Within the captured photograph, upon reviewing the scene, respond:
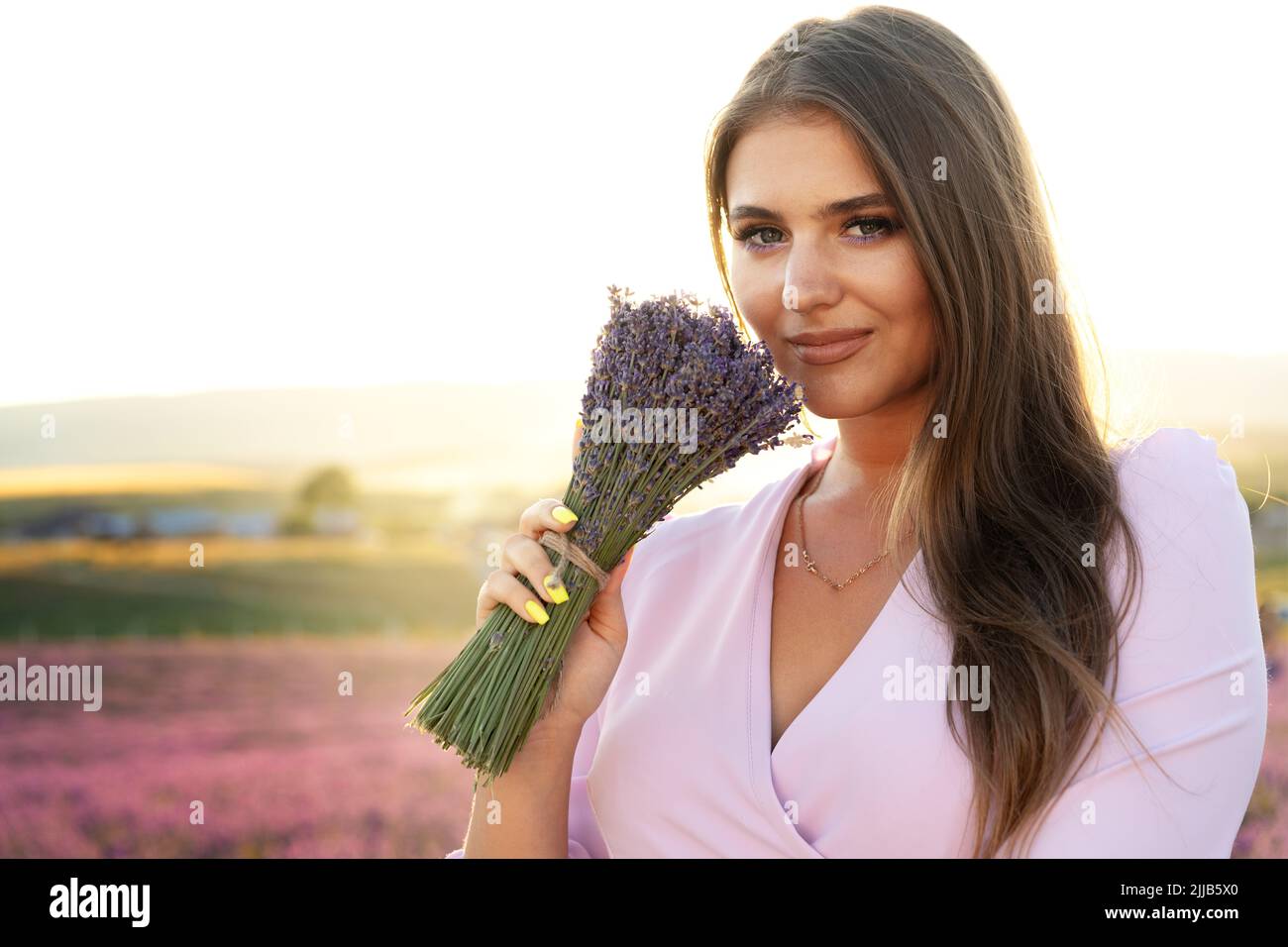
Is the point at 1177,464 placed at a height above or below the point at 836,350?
below

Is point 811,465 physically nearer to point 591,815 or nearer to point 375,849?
point 591,815

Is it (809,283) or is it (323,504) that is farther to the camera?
(323,504)

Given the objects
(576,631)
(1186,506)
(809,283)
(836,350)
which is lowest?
(576,631)

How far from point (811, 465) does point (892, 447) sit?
0.84 ft

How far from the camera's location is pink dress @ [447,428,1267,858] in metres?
1.75

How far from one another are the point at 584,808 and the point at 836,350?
1028mm

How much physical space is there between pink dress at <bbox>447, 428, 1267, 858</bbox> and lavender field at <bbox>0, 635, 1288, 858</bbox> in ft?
8.40

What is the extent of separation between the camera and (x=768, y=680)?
2.08m

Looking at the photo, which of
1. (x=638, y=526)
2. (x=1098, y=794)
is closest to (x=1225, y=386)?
(x=1098, y=794)

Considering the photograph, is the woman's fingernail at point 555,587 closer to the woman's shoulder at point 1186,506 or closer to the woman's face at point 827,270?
the woman's face at point 827,270

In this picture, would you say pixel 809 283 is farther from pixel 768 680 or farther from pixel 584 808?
pixel 584 808

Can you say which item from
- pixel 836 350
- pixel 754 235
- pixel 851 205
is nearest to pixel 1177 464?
pixel 836 350

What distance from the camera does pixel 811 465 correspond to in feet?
8.30

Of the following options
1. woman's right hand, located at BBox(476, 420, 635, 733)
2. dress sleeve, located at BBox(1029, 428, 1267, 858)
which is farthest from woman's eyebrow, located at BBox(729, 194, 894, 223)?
dress sleeve, located at BBox(1029, 428, 1267, 858)
